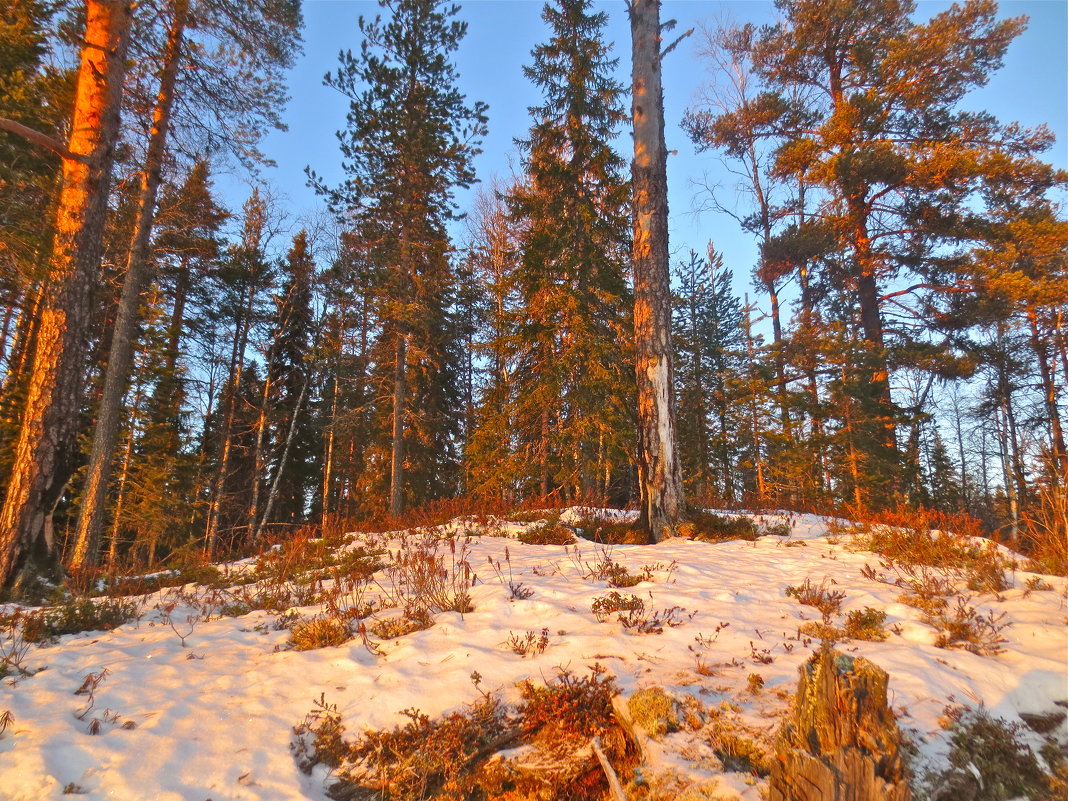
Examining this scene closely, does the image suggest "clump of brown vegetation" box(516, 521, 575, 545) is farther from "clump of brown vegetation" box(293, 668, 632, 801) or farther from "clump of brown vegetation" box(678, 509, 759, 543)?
"clump of brown vegetation" box(293, 668, 632, 801)

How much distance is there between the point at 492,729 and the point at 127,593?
518 cm

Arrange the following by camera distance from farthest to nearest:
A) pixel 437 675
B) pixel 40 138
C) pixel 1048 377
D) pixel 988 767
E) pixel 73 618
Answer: pixel 1048 377
pixel 40 138
pixel 73 618
pixel 437 675
pixel 988 767

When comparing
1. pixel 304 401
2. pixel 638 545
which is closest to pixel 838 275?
pixel 638 545

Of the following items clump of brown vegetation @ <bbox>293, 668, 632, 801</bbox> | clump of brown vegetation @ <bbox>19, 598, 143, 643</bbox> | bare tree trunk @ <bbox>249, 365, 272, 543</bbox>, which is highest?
bare tree trunk @ <bbox>249, 365, 272, 543</bbox>

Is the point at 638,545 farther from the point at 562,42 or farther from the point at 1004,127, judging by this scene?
the point at 1004,127

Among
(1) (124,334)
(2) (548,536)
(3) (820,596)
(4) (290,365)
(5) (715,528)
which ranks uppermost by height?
(4) (290,365)

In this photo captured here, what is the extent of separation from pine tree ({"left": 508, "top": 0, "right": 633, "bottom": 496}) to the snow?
7.11 meters

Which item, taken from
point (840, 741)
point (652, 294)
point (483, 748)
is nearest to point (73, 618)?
point (483, 748)

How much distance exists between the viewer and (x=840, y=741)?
184 centimetres

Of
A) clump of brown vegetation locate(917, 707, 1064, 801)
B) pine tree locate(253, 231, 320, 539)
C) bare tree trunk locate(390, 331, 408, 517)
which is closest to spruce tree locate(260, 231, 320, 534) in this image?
pine tree locate(253, 231, 320, 539)

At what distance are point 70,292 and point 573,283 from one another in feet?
30.3

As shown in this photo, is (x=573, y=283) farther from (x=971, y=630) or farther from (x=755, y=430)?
(x=971, y=630)

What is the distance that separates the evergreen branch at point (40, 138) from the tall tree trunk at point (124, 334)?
3.36 m

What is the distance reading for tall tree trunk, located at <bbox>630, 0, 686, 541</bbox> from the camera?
6941 millimetres
